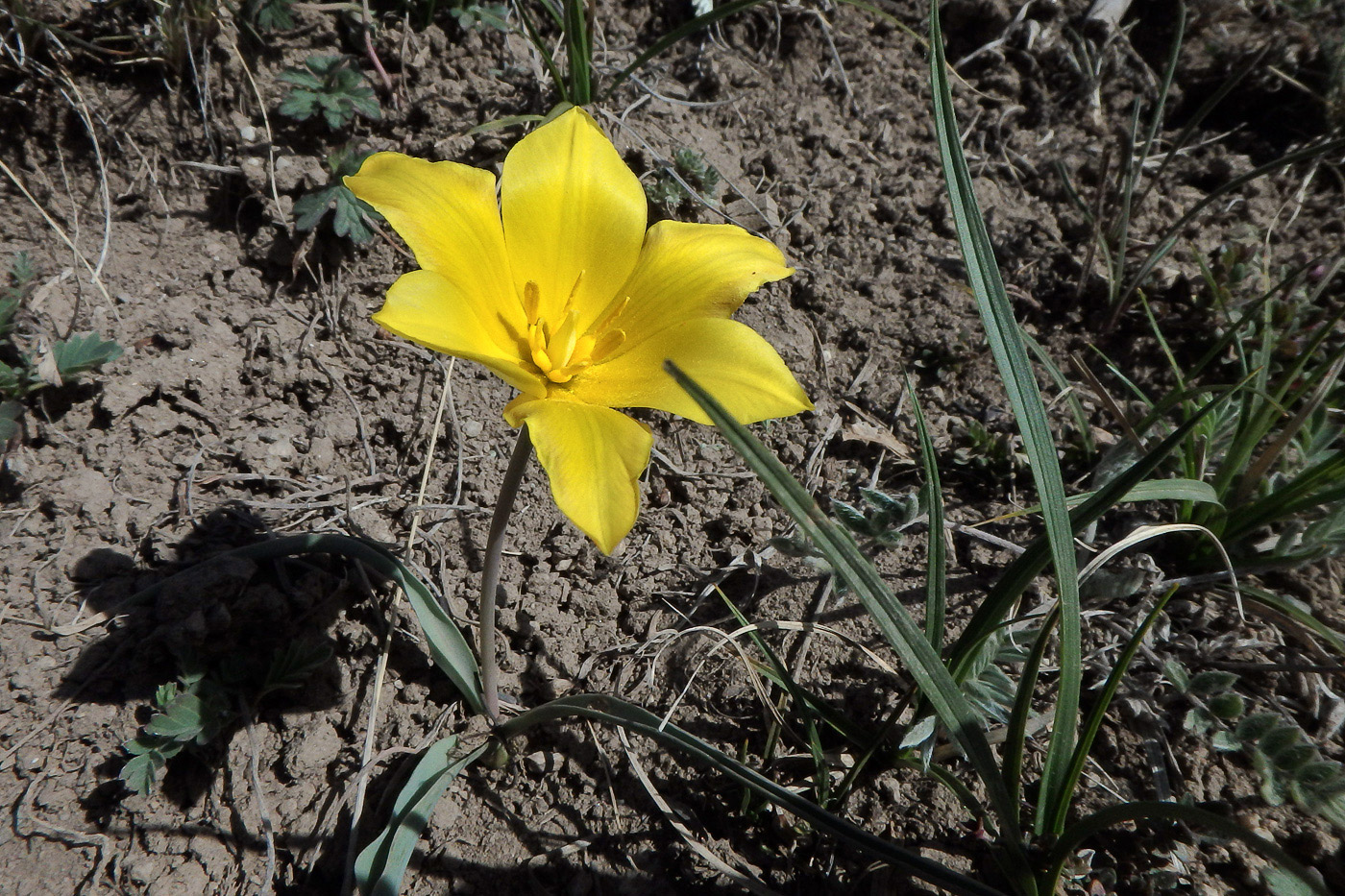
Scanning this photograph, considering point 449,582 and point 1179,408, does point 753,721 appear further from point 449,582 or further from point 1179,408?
point 1179,408

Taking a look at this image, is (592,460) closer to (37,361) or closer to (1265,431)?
(37,361)

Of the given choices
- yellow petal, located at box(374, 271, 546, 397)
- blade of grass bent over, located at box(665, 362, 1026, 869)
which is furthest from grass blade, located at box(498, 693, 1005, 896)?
yellow petal, located at box(374, 271, 546, 397)

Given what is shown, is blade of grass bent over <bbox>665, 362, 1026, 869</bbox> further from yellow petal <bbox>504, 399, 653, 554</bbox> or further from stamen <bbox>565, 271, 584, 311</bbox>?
Result: stamen <bbox>565, 271, 584, 311</bbox>

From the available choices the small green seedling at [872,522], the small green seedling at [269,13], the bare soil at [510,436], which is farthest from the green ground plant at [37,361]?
the small green seedling at [872,522]

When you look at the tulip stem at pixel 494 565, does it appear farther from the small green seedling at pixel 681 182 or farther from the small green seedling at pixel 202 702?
the small green seedling at pixel 681 182

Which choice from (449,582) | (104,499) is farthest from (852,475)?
(104,499)
